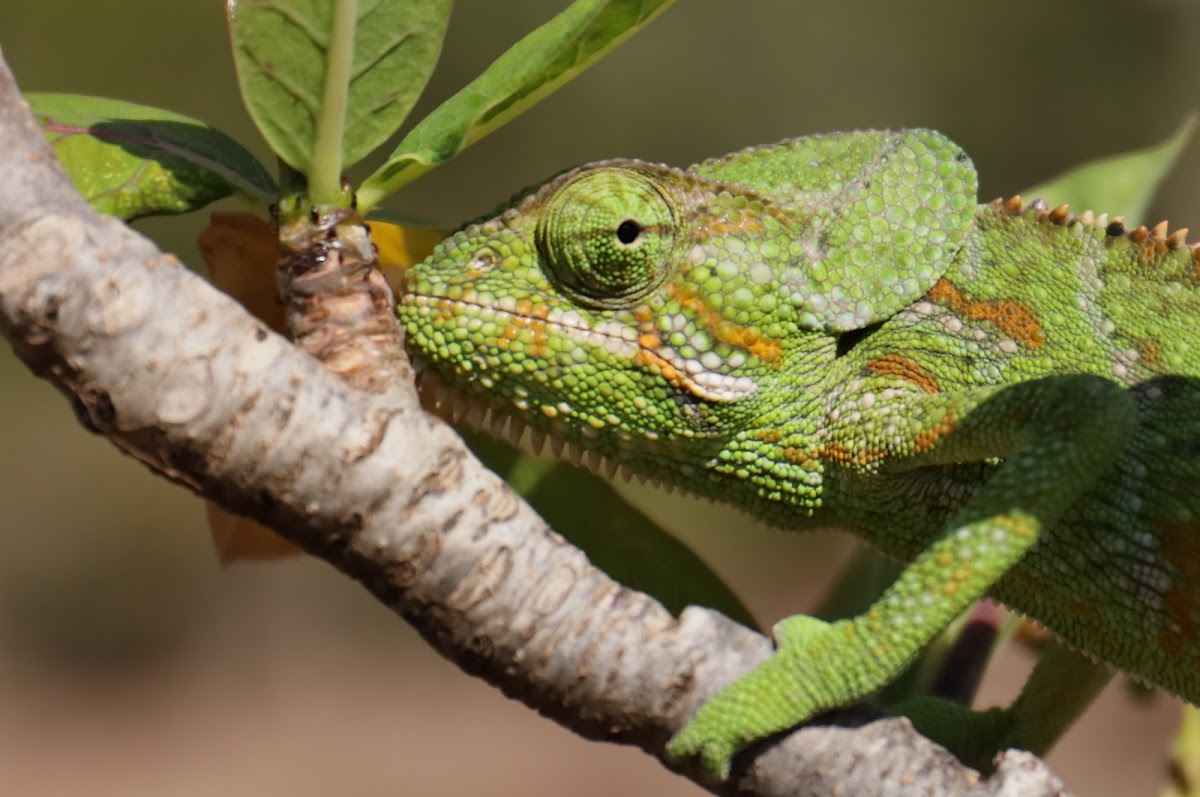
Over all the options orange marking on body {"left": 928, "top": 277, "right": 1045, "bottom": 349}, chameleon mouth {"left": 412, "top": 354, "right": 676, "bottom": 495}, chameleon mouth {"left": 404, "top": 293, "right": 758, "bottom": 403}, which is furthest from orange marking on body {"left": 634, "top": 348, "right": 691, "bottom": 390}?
orange marking on body {"left": 928, "top": 277, "right": 1045, "bottom": 349}

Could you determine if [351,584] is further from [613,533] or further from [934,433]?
[934,433]

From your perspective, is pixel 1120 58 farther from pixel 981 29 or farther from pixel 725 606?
pixel 725 606

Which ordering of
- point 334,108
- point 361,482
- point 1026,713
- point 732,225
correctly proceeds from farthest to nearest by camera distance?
point 1026,713 < point 732,225 < point 334,108 < point 361,482

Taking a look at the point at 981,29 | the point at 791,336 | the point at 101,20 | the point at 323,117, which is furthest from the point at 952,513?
the point at 981,29

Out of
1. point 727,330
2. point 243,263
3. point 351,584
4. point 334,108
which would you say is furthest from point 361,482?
point 351,584

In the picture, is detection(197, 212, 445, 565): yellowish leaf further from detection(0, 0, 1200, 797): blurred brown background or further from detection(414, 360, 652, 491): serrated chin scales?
detection(0, 0, 1200, 797): blurred brown background
